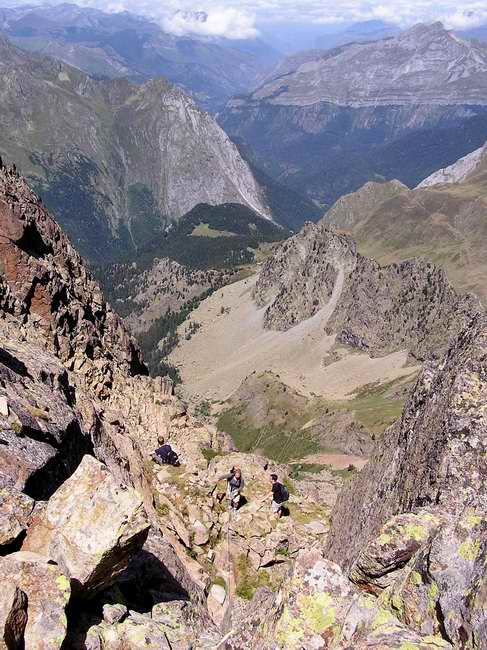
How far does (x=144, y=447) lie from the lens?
47719mm

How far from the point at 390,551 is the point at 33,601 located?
987 centimetres

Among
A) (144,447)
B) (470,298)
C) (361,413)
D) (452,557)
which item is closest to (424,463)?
(452,557)

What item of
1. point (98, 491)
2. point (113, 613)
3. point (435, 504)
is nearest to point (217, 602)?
point (435, 504)

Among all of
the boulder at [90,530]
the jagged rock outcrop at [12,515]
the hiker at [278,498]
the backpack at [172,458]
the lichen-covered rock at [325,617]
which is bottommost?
the hiker at [278,498]

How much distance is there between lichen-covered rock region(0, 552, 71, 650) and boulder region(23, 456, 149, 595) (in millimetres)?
990

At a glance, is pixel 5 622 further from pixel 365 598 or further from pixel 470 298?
pixel 470 298

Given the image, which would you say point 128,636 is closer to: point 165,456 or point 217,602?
point 217,602

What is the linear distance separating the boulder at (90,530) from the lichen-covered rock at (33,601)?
3.25ft

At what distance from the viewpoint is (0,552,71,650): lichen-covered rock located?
41.1 ft

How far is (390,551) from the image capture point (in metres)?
17.1

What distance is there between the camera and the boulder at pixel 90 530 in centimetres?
1529

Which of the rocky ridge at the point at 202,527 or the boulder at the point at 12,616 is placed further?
the rocky ridge at the point at 202,527

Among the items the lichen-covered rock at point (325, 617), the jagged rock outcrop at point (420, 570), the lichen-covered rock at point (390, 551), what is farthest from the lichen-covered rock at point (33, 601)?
the lichen-covered rock at point (390, 551)

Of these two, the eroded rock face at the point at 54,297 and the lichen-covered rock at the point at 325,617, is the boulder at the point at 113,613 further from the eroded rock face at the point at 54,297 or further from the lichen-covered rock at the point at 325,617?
the eroded rock face at the point at 54,297
